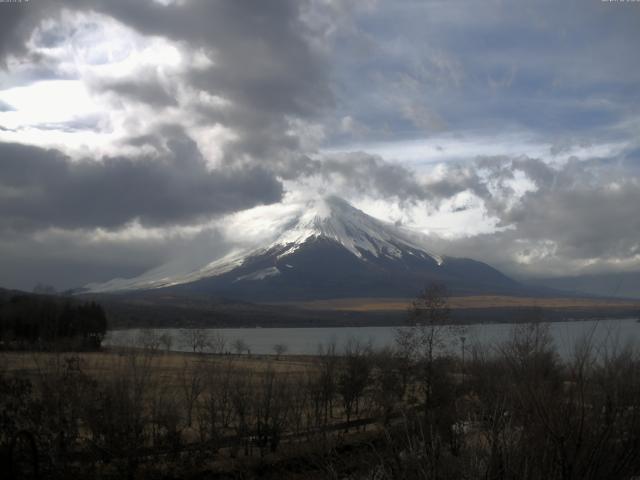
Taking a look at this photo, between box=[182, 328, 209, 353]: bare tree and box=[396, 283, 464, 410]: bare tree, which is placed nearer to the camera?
box=[396, 283, 464, 410]: bare tree

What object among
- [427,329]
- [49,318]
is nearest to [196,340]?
[49,318]

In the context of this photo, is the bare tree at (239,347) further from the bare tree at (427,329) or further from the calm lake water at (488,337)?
the bare tree at (427,329)

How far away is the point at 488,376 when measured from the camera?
1711 centimetres

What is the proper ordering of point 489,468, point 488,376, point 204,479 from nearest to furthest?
1. point 489,468
2. point 488,376
3. point 204,479

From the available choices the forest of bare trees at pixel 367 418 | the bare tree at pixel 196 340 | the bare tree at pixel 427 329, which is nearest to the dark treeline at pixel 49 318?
the bare tree at pixel 196 340

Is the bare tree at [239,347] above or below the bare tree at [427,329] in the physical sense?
below

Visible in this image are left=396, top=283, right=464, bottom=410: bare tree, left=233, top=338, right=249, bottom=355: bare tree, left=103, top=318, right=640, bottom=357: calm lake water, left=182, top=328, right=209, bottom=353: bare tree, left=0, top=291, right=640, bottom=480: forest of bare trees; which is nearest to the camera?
left=0, top=291, right=640, bottom=480: forest of bare trees

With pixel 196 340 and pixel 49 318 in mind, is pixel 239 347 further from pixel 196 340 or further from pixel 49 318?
pixel 49 318

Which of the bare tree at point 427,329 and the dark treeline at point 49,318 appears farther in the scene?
the dark treeline at point 49,318

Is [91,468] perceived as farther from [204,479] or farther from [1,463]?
[1,463]

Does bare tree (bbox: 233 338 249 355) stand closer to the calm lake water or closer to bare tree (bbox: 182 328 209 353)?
the calm lake water

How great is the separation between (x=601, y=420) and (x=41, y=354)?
779 inches

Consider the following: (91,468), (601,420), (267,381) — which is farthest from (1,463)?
(267,381)

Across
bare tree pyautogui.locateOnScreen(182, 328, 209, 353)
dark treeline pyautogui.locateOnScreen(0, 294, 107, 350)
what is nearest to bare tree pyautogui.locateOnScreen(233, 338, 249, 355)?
bare tree pyautogui.locateOnScreen(182, 328, 209, 353)
